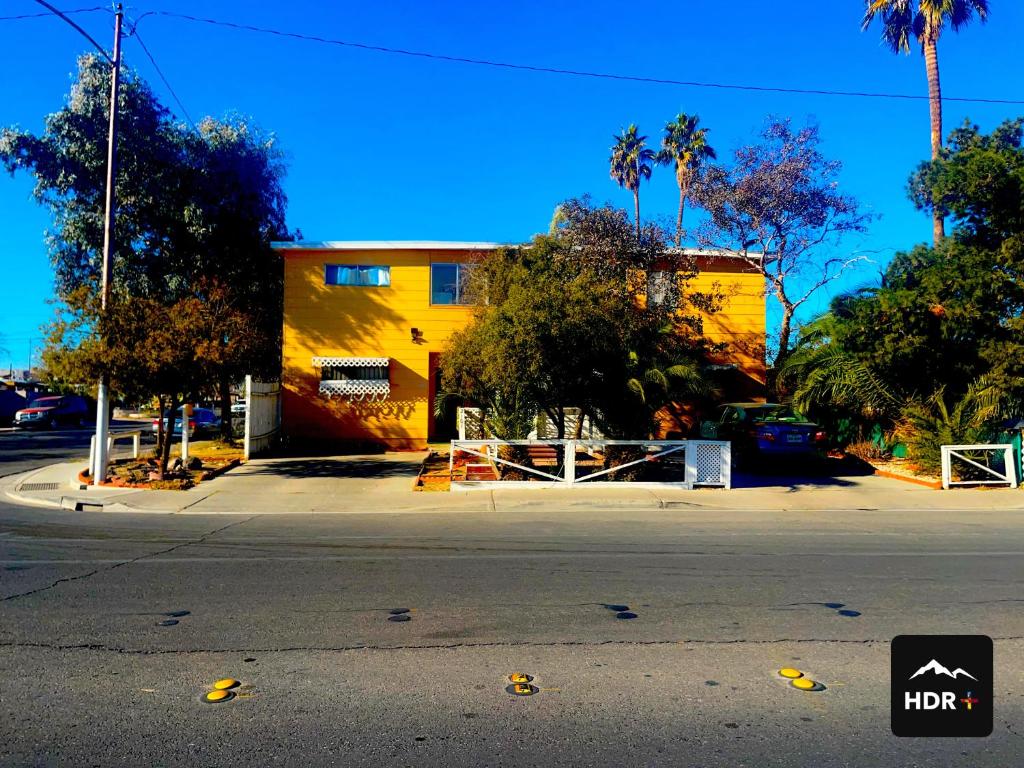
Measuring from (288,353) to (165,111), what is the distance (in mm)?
8659

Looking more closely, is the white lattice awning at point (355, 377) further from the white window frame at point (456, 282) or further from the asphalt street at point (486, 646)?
the asphalt street at point (486, 646)

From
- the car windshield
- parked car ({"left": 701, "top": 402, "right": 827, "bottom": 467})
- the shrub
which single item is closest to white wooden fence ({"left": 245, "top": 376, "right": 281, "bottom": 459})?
parked car ({"left": 701, "top": 402, "right": 827, "bottom": 467})

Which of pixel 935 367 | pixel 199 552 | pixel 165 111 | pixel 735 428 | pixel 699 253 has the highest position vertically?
pixel 165 111

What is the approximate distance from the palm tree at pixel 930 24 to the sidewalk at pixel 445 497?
1577cm

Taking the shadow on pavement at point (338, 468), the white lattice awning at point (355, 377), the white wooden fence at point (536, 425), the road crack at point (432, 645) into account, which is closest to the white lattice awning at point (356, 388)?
the white lattice awning at point (355, 377)

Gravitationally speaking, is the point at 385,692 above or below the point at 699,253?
below

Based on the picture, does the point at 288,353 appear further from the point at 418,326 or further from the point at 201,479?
the point at 201,479

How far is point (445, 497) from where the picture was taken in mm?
14008

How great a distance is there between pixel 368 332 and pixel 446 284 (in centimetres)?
277

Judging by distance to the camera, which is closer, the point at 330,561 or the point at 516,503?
the point at 330,561

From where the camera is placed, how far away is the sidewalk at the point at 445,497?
13117mm

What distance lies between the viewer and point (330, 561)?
26.9 ft

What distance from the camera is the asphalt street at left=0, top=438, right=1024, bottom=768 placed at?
3.83 metres

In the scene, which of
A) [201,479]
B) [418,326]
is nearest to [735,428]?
[418,326]
